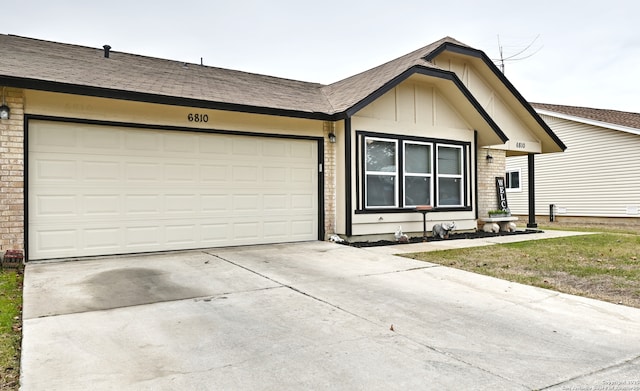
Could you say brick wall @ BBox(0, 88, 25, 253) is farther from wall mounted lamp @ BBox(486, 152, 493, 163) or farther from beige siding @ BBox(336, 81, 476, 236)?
wall mounted lamp @ BBox(486, 152, 493, 163)

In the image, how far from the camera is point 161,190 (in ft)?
27.0

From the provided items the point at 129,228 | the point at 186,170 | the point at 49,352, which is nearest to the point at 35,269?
the point at 129,228

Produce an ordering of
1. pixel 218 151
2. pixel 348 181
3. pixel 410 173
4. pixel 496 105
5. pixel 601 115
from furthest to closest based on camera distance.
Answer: pixel 601 115
pixel 496 105
pixel 410 173
pixel 348 181
pixel 218 151

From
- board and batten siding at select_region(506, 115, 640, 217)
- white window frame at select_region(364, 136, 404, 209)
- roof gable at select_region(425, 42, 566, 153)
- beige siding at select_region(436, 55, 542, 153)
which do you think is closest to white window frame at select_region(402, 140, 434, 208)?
white window frame at select_region(364, 136, 404, 209)

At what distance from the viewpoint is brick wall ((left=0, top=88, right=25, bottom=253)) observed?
6.83m

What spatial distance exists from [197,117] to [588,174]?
1771cm

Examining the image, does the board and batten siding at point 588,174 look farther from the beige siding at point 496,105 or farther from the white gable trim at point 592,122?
the beige siding at point 496,105

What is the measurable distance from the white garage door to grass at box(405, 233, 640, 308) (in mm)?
3118

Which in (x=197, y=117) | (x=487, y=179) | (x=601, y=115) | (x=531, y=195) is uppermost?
(x=601, y=115)

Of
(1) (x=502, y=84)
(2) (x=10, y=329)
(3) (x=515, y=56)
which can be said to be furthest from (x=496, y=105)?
(3) (x=515, y=56)

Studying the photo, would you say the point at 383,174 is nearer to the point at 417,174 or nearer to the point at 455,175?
the point at 417,174

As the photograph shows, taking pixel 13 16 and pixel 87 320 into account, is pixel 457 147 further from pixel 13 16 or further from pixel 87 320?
pixel 13 16

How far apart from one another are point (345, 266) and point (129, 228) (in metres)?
3.98

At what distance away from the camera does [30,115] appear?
7.08m
